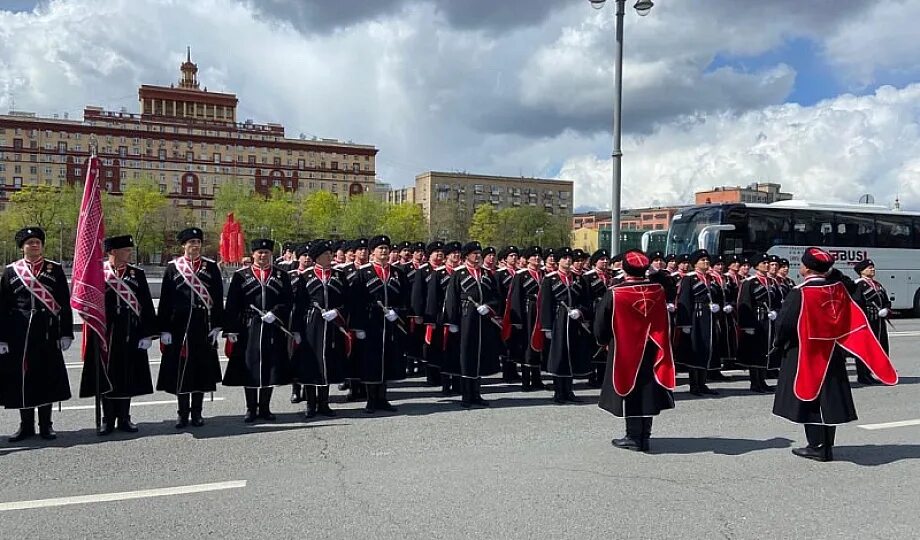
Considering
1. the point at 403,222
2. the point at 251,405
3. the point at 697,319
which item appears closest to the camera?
the point at 251,405

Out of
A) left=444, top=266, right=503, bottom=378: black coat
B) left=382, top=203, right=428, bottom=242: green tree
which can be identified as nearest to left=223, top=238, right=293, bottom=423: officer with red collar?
left=444, top=266, right=503, bottom=378: black coat

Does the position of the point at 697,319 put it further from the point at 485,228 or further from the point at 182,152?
the point at 182,152

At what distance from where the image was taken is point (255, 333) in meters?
8.10

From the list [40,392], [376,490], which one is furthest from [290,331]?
[376,490]

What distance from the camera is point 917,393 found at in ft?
33.5

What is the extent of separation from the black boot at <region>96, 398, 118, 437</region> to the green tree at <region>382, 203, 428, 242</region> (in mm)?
75891

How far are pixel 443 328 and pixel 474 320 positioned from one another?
74cm

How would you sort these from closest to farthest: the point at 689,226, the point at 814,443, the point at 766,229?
the point at 814,443 → the point at 766,229 → the point at 689,226

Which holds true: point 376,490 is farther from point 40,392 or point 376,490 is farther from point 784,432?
point 784,432

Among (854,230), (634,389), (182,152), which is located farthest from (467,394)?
(182,152)

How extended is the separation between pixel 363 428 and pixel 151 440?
6.81 ft

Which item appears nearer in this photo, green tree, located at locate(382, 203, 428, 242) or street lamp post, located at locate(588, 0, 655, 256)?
street lamp post, located at locate(588, 0, 655, 256)

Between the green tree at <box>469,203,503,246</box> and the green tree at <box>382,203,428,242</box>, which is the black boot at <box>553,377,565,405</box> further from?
the green tree at <box>469,203,503,246</box>

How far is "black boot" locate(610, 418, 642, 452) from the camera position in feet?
22.5
